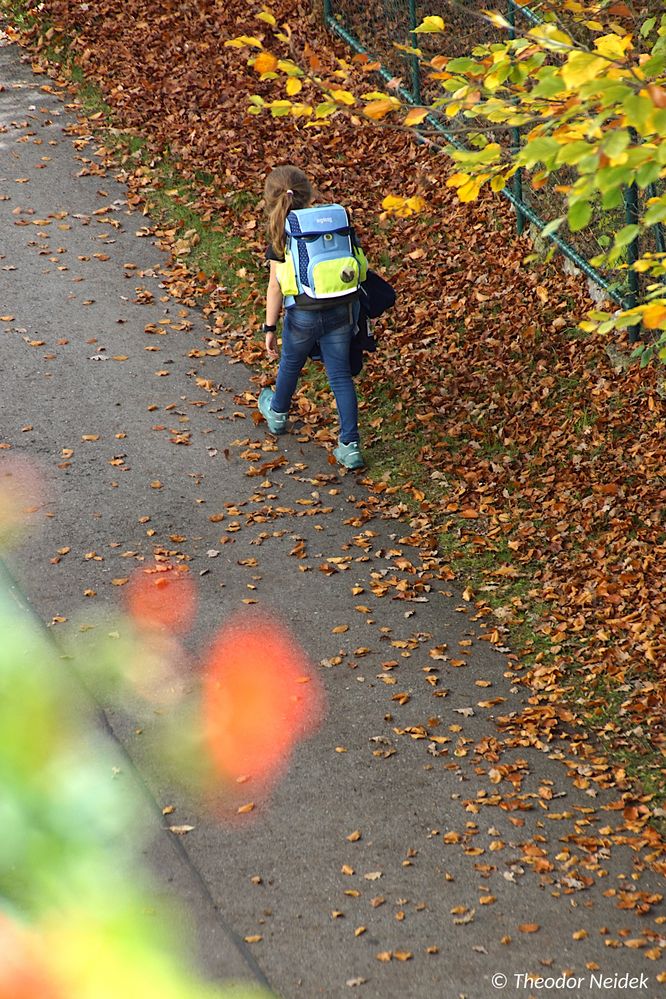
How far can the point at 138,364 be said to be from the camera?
9398 millimetres

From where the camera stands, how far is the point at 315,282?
7.57 meters

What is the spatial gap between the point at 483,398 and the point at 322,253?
2.07 metres

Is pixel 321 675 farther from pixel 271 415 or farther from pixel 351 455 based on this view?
pixel 271 415

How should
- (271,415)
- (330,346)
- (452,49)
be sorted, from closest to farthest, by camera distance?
(330,346)
(271,415)
(452,49)

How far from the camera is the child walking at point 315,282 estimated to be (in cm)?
754

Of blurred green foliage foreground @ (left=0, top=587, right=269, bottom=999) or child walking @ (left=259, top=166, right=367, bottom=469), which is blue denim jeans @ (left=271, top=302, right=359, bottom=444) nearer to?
child walking @ (left=259, top=166, right=367, bottom=469)

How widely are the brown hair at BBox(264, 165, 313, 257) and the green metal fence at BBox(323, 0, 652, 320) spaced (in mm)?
2217

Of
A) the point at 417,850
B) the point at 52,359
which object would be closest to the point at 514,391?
the point at 52,359

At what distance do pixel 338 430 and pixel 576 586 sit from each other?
8.06 ft

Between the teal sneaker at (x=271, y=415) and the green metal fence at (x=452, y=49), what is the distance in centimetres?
275

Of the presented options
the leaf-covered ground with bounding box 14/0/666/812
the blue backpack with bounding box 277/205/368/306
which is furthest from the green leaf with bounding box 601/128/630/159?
the blue backpack with bounding box 277/205/368/306

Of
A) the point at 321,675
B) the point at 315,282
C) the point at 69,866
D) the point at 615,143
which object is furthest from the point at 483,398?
the point at 615,143

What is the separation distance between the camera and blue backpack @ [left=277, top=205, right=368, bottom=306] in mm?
7508

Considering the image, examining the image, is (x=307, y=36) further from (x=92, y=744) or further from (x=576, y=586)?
(x=92, y=744)
